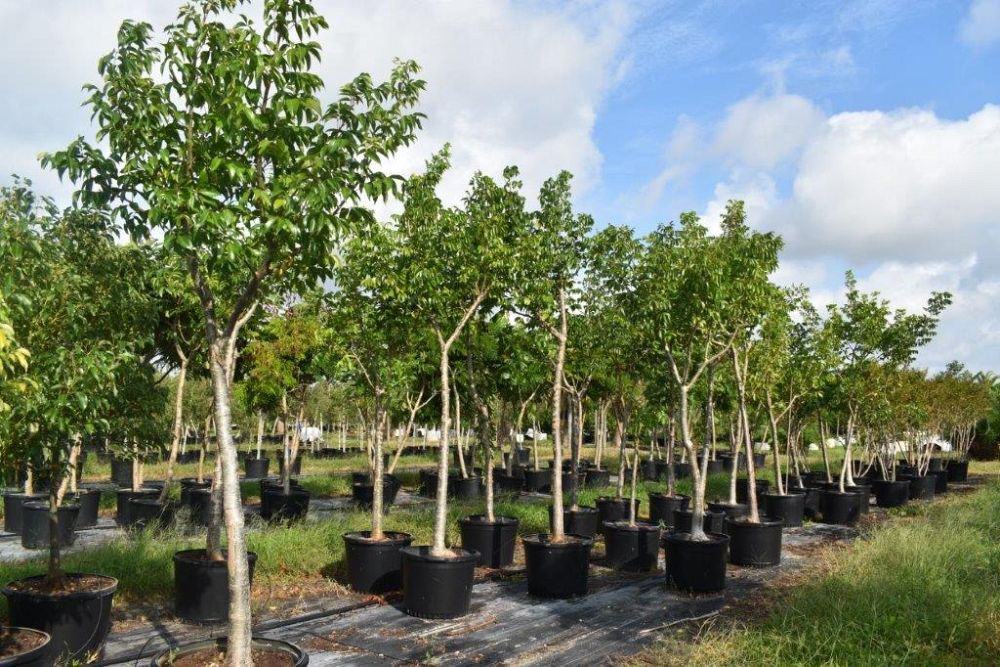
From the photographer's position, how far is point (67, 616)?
5324 millimetres

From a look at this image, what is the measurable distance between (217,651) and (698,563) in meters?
4.85

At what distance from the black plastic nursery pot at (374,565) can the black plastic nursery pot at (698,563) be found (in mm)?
2785

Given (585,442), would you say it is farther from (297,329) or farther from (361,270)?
(361,270)

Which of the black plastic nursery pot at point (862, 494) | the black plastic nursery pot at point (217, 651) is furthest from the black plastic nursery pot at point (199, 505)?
the black plastic nursery pot at point (862, 494)

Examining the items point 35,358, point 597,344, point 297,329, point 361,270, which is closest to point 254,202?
point 35,358

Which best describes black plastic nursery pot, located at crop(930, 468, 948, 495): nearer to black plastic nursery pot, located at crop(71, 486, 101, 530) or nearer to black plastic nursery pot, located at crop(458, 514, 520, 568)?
black plastic nursery pot, located at crop(458, 514, 520, 568)

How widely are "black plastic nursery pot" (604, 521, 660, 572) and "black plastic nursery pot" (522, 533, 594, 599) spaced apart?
5.08 feet

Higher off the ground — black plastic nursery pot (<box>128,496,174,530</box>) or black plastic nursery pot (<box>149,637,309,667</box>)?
black plastic nursery pot (<box>128,496,174,530</box>)

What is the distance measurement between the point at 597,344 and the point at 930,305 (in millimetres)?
6862

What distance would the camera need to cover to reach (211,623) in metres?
6.39

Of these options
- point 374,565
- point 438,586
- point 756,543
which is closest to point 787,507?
point 756,543

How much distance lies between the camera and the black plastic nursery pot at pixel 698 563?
306 inches

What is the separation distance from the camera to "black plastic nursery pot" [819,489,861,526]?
1338 cm

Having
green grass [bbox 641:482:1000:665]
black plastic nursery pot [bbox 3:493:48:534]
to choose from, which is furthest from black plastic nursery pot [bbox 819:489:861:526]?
black plastic nursery pot [bbox 3:493:48:534]
